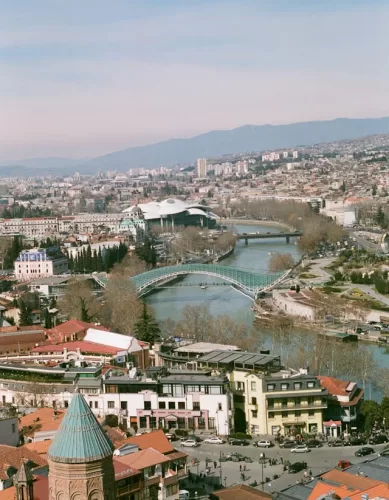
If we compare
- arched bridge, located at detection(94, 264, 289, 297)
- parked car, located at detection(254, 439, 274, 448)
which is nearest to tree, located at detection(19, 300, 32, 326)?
arched bridge, located at detection(94, 264, 289, 297)

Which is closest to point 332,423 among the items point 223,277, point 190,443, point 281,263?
point 190,443

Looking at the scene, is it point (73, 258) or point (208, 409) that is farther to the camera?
point (73, 258)

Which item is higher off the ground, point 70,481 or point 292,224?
point 70,481

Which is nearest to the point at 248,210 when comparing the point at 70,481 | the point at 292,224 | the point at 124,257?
the point at 292,224

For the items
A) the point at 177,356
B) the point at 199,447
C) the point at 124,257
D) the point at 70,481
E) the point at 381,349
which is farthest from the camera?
the point at 124,257

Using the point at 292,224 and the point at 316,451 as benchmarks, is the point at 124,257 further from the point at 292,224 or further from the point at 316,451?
the point at 316,451

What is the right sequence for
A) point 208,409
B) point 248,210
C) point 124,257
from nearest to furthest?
point 208,409 < point 124,257 < point 248,210

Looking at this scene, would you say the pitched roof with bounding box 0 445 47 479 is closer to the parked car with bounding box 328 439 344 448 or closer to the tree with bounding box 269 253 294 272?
the parked car with bounding box 328 439 344 448
